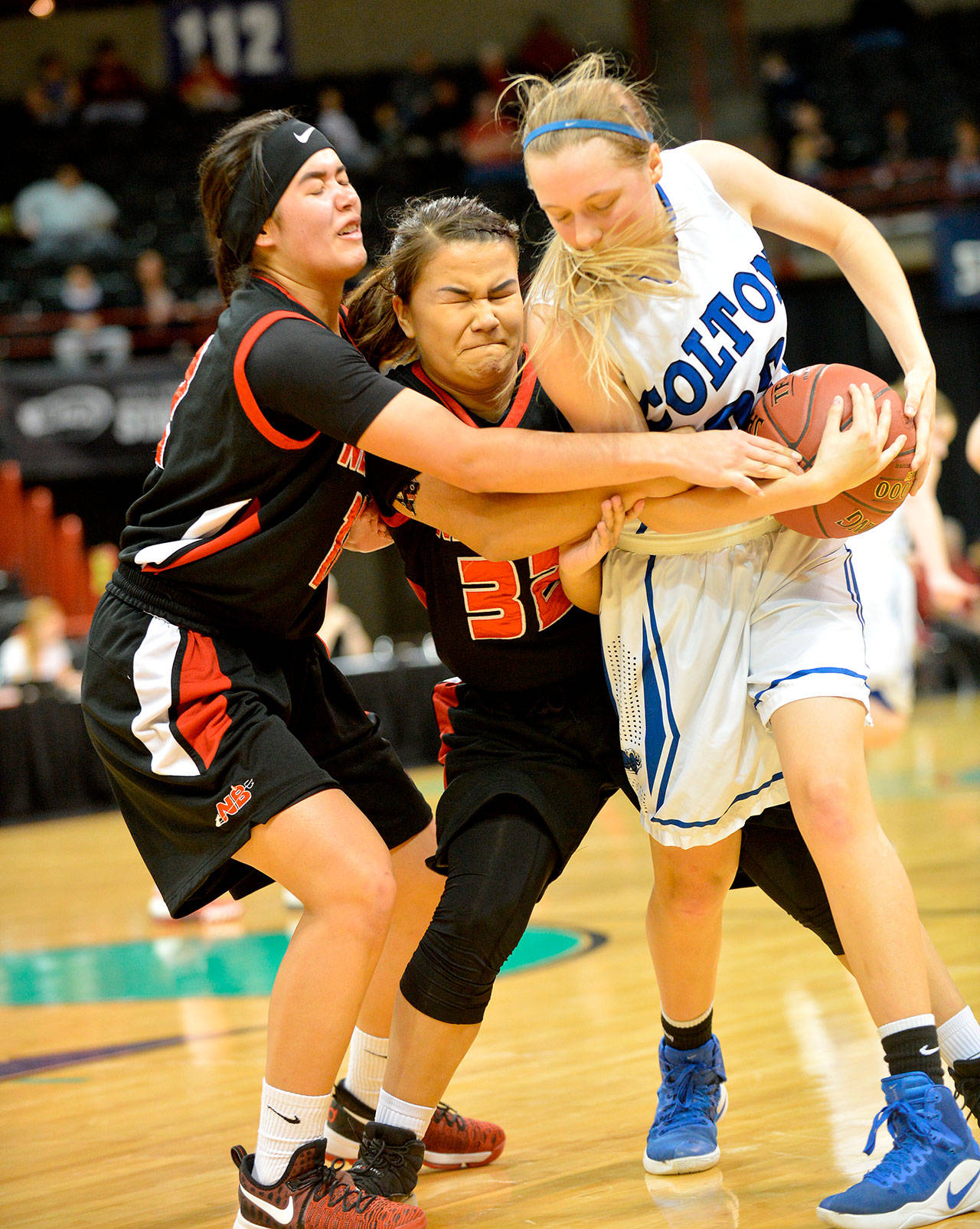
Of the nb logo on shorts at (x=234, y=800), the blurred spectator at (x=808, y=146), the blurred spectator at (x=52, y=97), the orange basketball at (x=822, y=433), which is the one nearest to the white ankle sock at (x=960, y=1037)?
the orange basketball at (x=822, y=433)

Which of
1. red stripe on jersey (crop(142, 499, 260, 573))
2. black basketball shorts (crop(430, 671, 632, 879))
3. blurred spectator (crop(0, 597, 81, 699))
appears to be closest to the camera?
red stripe on jersey (crop(142, 499, 260, 573))

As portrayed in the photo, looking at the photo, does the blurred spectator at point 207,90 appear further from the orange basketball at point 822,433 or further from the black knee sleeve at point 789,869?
the black knee sleeve at point 789,869

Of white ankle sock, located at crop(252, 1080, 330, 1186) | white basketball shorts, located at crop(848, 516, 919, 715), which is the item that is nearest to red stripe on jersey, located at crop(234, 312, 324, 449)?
white ankle sock, located at crop(252, 1080, 330, 1186)

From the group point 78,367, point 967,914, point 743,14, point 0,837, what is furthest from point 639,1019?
point 743,14

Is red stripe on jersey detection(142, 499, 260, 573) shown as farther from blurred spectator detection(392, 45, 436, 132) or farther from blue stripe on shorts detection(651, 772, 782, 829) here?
blurred spectator detection(392, 45, 436, 132)

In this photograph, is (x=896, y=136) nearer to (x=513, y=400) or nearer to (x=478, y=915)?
(x=513, y=400)

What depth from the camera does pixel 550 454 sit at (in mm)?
2590

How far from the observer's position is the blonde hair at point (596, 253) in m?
2.55

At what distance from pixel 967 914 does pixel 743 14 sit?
48.8ft

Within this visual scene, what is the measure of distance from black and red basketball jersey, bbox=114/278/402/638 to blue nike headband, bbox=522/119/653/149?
495 millimetres

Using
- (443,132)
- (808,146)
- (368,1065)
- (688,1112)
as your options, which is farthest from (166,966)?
(808,146)

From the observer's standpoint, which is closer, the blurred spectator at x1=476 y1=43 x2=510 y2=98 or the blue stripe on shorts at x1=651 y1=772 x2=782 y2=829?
the blue stripe on shorts at x1=651 y1=772 x2=782 y2=829

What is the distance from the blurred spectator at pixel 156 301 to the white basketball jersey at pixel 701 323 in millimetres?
11488

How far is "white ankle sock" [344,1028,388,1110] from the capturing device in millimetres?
3129
